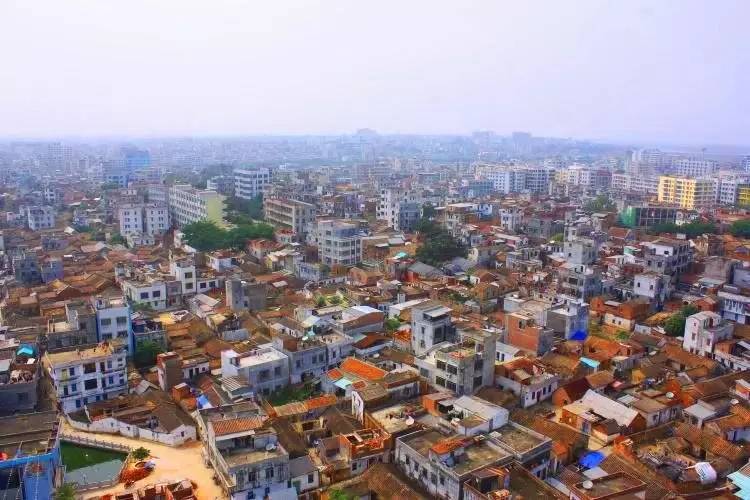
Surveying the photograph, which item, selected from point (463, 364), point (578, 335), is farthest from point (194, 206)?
point (463, 364)

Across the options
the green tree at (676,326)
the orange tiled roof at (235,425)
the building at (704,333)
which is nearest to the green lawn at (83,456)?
the orange tiled roof at (235,425)

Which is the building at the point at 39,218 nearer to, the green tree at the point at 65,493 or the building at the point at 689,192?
the green tree at the point at 65,493

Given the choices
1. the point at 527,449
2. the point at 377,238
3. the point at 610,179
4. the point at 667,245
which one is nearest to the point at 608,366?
the point at 527,449

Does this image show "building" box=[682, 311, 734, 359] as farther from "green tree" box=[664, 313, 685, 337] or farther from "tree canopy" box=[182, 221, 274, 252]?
"tree canopy" box=[182, 221, 274, 252]

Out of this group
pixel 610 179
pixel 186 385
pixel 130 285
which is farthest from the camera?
pixel 610 179

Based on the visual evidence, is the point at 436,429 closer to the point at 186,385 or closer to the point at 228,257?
the point at 186,385

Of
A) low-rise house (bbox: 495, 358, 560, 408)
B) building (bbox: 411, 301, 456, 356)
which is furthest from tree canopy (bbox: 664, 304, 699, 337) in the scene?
→ building (bbox: 411, 301, 456, 356)
